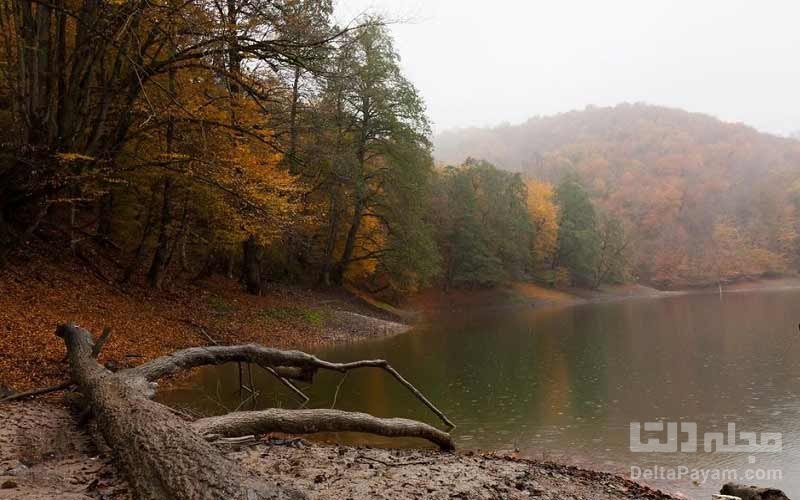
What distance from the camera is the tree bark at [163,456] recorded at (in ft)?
9.24

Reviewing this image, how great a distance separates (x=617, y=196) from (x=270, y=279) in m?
66.0

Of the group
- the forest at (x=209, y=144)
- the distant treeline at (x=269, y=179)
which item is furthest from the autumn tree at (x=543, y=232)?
the forest at (x=209, y=144)

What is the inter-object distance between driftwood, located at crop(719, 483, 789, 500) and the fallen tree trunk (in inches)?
126

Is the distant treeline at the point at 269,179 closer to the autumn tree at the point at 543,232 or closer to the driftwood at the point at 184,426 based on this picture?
the autumn tree at the point at 543,232

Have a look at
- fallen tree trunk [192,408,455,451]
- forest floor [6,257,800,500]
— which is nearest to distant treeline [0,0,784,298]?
forest floor [6,257,800,500]

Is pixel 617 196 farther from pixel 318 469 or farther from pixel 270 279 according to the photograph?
pixel 318 469

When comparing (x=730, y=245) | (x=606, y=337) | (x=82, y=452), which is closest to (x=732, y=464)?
(x=82, y=452)

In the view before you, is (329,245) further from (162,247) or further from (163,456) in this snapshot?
(163,456)

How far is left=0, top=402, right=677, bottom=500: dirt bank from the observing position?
12.0ft

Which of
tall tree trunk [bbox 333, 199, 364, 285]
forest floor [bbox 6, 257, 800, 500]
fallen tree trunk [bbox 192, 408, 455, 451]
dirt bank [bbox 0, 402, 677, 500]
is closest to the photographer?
dirt bank [bbox 0, 402, 677, 500]

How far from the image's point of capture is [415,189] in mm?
27578

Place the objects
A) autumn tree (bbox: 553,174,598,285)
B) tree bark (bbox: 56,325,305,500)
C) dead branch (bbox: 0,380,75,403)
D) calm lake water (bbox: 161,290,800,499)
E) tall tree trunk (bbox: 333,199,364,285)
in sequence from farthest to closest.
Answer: autumn tree (bbox: 553,174,598,285) → tall tree trunk (bbox: 333,199,364,285) → calm lake water (bbox: 161,290,800,499) → dead branch (bbox: 0,380,75,403) → tree bark (bbox: 56,325,305,500)

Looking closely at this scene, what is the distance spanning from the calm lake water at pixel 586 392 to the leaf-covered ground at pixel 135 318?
5.20ft

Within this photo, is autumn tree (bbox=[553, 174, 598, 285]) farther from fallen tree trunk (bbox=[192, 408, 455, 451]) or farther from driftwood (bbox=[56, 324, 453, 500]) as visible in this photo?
fallen tree trunk (bbox=[192, 408, 455, 451])
